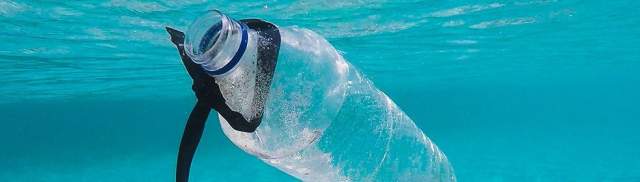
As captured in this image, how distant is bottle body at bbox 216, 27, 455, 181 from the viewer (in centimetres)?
220

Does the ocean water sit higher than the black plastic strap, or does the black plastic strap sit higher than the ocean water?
the black plastic strap

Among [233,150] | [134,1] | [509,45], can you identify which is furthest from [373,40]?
[233,150]

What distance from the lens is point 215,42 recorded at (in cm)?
177

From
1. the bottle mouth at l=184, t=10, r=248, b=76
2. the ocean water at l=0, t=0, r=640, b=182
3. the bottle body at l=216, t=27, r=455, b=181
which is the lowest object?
the ocean water at l=0, t=0, r=640, b=182

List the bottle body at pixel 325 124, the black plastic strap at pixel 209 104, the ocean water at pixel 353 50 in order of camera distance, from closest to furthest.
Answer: the black plastic strap at pixel 209 104, the bottle body at pixel 325 124, the ocean water at pixel 353 50

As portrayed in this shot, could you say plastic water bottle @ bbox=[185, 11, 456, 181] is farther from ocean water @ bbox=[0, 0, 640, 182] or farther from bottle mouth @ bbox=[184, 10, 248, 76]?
ocean water @ bbox=[0, 0, 640, 182]

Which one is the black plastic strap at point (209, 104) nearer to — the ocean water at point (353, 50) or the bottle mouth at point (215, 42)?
the bottle mouth at point (215, 42)

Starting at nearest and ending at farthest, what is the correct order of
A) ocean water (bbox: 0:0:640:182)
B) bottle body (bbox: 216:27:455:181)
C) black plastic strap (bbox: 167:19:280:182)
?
black plastic strap (bbox: 167:19:280:182), bottle body (bbox: 216:27:455:181), ocean water (bbox: 0:0:640:182)

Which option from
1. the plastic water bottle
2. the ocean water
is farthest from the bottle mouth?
the ocean water

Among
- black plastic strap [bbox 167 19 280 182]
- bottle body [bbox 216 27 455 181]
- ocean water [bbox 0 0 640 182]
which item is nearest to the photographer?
black plastic strap [bbox 167 19 280 182]

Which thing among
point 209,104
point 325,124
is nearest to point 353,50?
point 325,124

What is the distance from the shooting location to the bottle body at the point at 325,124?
7.20 ft

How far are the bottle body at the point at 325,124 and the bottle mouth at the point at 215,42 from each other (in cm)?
6

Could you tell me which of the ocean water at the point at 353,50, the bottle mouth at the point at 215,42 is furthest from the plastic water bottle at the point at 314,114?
the ocean water at the point at 353,50
